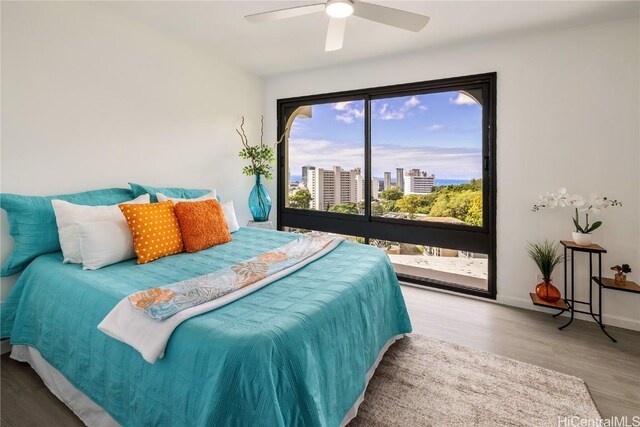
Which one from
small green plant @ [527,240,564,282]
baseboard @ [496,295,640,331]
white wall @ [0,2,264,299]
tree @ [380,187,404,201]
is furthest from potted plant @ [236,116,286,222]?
small green plant @ [527,240,564,282]

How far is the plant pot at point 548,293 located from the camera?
273 centimetres

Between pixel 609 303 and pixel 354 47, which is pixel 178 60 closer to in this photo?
pixel 354 47

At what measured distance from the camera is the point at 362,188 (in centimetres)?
389

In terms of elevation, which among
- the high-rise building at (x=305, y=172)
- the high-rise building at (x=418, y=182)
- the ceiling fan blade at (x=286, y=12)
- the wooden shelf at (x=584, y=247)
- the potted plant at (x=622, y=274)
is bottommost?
the potted plant at (x=622, y=274)

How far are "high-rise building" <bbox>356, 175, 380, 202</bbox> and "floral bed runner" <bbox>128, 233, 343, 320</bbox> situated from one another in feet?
5.42

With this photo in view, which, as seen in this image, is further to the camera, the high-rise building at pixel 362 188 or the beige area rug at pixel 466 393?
the high-rise building at pixel 362 188

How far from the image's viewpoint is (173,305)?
4.33ft

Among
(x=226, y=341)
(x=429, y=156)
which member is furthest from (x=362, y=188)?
(x=226, y=341)

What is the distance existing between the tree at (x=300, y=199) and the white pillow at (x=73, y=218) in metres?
2.43

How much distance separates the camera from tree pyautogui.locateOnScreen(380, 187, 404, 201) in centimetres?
367

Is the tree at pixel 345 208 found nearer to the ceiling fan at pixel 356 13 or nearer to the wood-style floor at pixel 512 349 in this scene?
the wood-style floor at pixel 512 349

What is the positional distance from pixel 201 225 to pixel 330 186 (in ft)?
6.80

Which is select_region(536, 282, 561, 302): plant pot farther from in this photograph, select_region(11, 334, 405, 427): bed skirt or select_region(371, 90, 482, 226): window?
select_region(11, 334, 405, 427): bed skirt

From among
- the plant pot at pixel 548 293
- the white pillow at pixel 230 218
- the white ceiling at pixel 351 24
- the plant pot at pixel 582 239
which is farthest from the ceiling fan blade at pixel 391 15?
the plant pot at pixel 548 293
